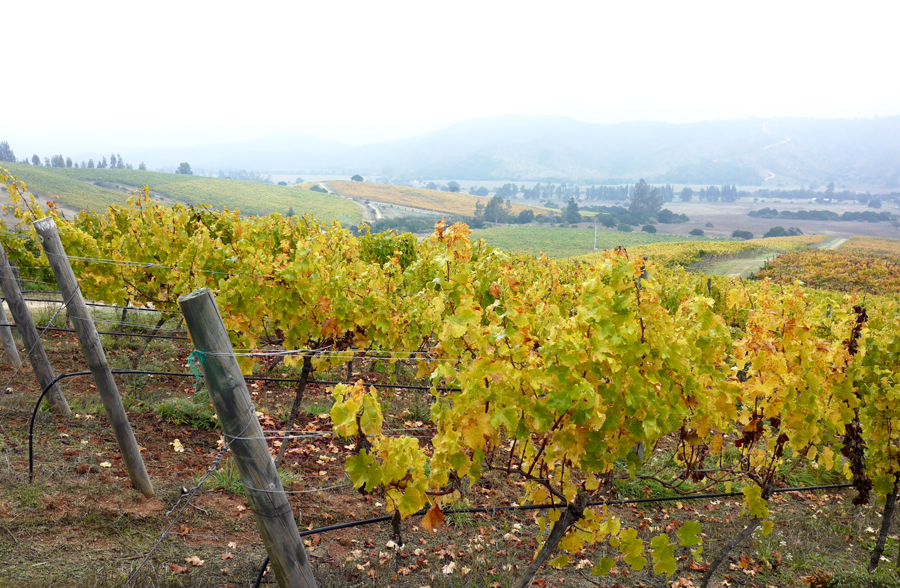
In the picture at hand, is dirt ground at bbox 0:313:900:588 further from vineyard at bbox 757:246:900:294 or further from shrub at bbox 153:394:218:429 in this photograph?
vineyard at bbox 757:246:900:294

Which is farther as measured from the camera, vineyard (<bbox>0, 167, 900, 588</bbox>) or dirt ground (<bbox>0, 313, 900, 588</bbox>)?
dirt ground (<bbox>0, 313, 900, 588</bbox>)

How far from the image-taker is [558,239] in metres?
76.6

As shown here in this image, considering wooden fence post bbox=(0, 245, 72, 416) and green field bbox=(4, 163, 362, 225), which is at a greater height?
green field bbox=(4, 163, 362, 225)

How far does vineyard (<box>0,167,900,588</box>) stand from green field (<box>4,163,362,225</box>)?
55.5m

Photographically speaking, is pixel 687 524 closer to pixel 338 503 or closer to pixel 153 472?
pixel 338 503

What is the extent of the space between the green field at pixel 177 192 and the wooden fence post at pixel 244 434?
59.0 m

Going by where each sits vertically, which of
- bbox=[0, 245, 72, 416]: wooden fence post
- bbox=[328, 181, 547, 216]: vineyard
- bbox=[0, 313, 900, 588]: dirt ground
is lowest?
bbox=[0, 313, 900, 588]: dirt ground

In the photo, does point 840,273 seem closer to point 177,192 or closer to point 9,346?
point 9,346

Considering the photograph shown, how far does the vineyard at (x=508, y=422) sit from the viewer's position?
104 inches

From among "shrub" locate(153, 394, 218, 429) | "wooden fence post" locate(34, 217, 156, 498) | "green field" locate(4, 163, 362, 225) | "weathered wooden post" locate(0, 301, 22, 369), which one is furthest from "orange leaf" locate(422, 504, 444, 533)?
"green field" locate(4, 163, 362, 225)

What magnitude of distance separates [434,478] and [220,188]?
91.8 metres

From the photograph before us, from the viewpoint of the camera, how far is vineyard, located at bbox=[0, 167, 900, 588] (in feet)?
8.69

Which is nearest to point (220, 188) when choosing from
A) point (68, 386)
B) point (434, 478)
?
point (68, 386)

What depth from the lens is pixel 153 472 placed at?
4.93 m
